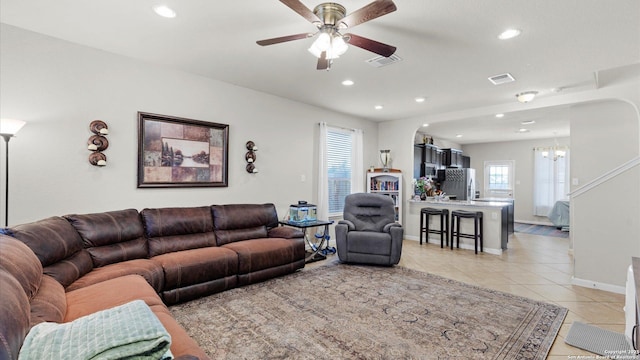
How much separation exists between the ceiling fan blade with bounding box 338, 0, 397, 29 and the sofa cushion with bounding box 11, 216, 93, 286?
2650mm

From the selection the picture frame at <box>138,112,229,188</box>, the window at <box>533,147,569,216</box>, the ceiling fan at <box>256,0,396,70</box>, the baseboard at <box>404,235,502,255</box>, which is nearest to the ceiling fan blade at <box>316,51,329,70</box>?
the ceiling fan at <box>256,0,396,70</box>

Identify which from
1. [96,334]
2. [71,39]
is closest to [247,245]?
[96,334]

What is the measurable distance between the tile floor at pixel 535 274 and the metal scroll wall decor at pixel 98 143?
290cm

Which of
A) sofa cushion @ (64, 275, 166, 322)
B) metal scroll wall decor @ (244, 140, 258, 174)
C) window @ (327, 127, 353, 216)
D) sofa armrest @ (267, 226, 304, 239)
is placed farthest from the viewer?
window @ (327, 127, 353, 216)

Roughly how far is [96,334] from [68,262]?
177 cm

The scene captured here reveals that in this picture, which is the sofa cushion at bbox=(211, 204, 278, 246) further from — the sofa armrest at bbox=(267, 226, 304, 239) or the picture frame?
the picture frame

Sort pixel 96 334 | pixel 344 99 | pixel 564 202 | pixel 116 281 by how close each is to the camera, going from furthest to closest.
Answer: pixel 564 202
pixel 344 99
pixel 116 281
pixel 96 334

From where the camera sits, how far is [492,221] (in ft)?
17.2

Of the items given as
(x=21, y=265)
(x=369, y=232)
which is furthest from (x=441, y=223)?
(x=21, y=265)

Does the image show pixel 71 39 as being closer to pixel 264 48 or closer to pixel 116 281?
pixel 264 48

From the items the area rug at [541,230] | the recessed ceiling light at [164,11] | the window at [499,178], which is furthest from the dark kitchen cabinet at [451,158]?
the recessed ceiling light at [164,11]

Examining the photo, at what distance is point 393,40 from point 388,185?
3934 mm

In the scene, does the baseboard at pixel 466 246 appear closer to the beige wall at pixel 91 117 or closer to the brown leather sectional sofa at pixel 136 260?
the brown leather sectional sofa at pixel 136 260

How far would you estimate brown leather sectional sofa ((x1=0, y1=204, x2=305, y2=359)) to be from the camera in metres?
1.42
